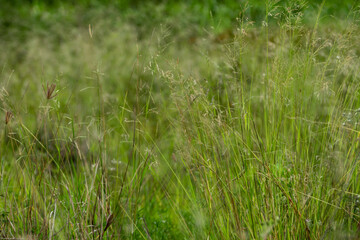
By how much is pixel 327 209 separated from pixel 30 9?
9.22 m

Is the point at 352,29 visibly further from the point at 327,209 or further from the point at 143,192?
the point at 143,192

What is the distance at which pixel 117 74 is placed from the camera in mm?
5090

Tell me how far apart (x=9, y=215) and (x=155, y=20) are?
6.79 m

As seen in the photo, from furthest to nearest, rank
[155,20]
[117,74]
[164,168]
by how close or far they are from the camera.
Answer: [155,20], [117,74], [164,168]

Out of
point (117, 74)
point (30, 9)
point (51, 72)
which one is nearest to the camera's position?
point (117, 74)

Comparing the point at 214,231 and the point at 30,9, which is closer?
the point at 214,231

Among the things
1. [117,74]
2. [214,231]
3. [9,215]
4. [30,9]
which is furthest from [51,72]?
[30,9]

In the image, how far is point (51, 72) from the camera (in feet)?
18.7

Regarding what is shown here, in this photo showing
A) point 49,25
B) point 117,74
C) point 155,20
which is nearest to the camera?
point 117,74

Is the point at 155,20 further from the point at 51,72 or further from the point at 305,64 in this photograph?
the point at 305,64

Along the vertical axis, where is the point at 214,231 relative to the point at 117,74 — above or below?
above

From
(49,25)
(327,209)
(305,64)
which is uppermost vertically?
(305,64)

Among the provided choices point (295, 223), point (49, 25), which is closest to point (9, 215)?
point (295, 223)

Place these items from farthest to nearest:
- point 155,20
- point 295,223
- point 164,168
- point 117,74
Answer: point 155,20
point 117,74
point 164,168
point 295,223
